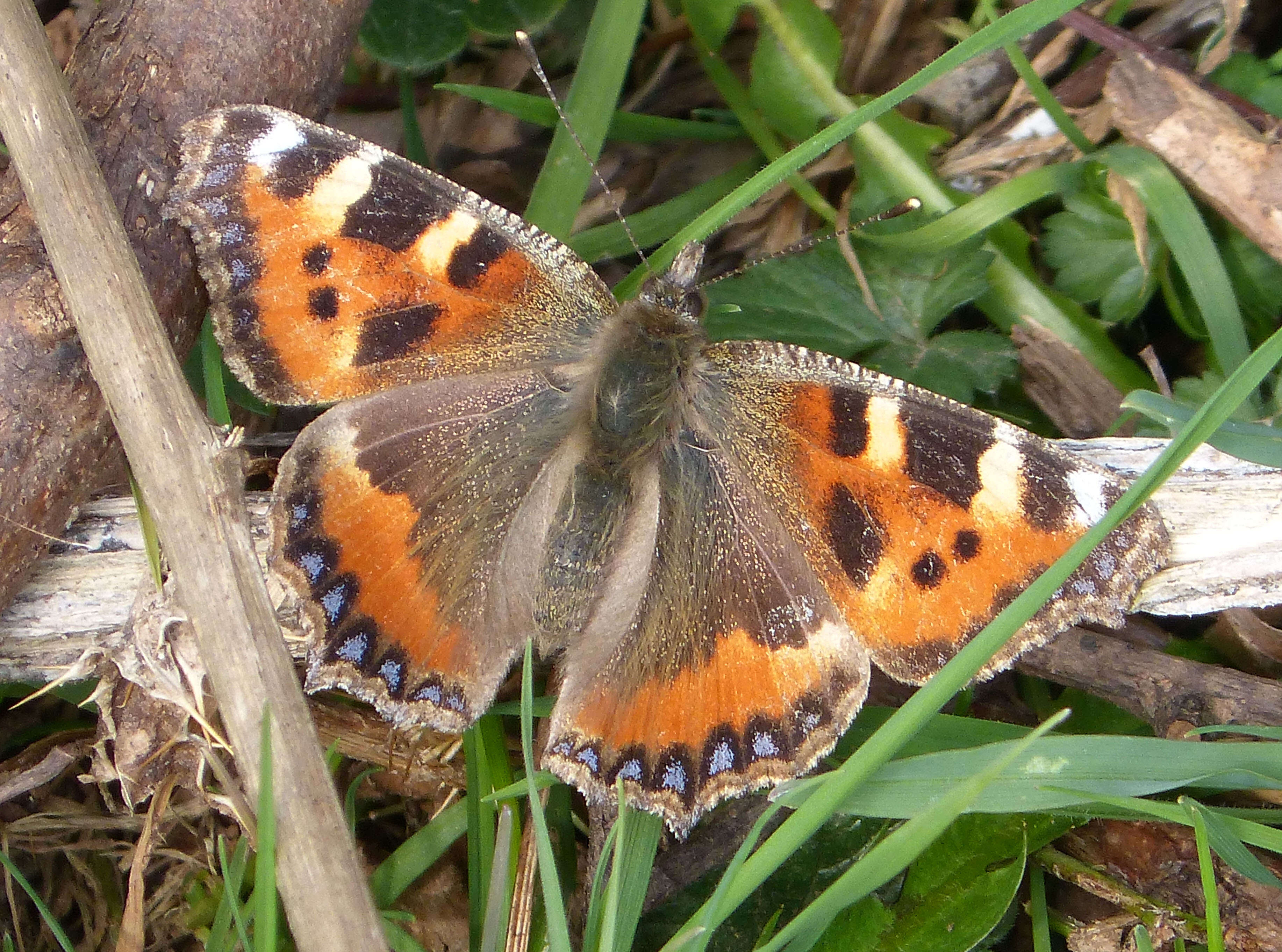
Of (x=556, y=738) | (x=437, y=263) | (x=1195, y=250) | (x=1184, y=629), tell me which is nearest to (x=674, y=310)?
(x=437, y=263)

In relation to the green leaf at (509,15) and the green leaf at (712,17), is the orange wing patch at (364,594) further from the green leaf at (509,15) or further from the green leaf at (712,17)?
the green leaf at (712,17)

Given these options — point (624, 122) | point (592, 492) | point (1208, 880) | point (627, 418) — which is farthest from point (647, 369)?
point (1208, 880)

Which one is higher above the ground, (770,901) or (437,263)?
(437,263)

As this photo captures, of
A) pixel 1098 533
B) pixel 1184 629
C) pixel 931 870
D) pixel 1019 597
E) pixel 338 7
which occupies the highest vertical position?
pixel 338 7

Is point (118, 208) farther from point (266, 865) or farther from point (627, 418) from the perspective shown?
point (266, 865)

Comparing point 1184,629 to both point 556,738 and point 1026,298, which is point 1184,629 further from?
point 556,738

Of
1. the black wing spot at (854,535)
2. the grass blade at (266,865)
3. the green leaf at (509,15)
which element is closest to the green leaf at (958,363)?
the black wing spot at (854,535)
